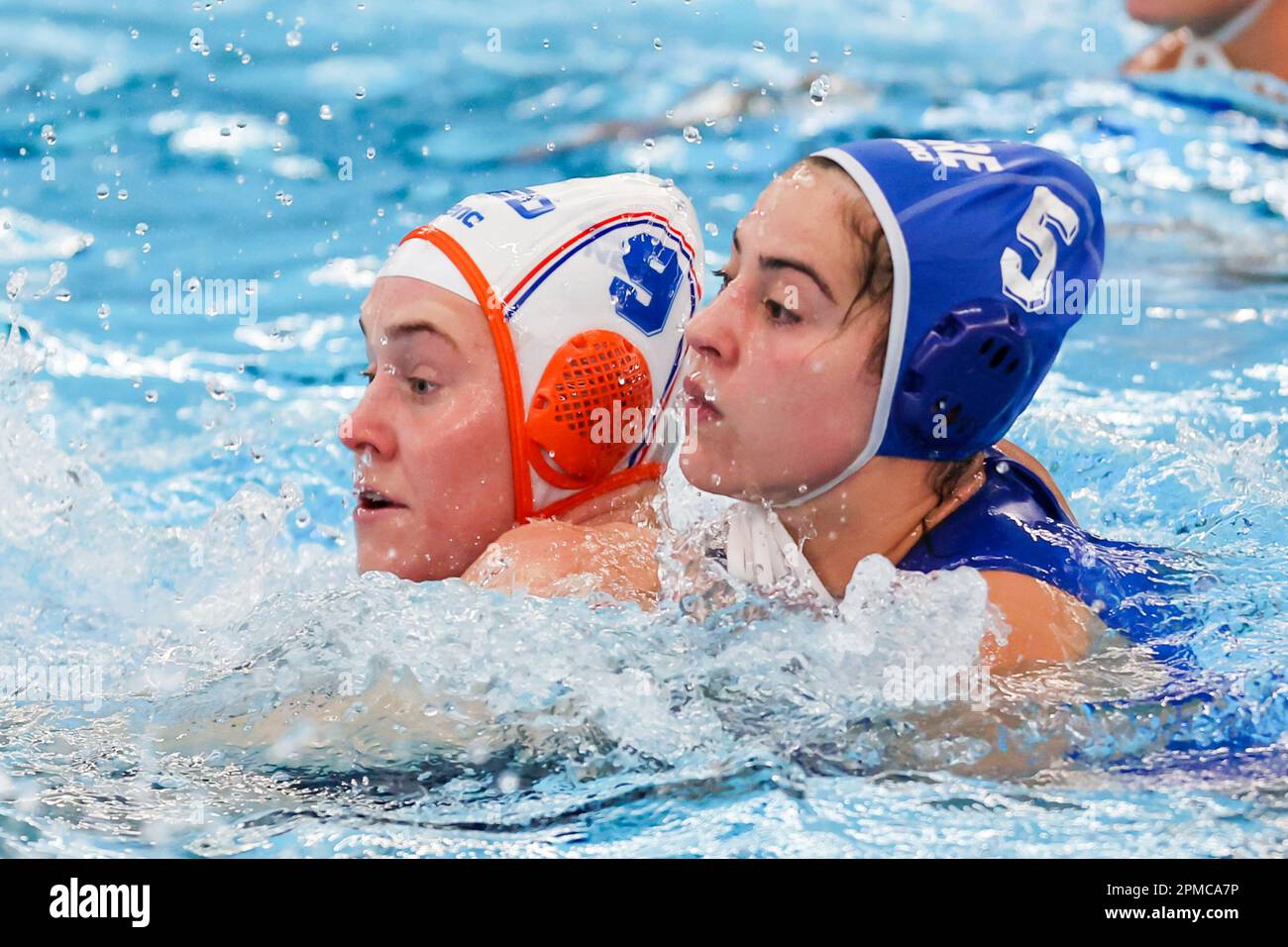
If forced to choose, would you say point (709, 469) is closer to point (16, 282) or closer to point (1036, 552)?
point (1036, 552)

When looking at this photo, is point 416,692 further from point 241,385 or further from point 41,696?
point 241,385

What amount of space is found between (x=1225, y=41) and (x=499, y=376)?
200 inches

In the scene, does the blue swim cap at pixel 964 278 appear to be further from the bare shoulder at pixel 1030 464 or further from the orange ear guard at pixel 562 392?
the orange ear guard at pixel 562 392

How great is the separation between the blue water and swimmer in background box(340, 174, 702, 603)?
196 millimetres

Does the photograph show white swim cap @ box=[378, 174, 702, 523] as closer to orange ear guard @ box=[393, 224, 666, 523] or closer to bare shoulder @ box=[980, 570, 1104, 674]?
orange ear guard @ box=[393, 224, 666, 523]

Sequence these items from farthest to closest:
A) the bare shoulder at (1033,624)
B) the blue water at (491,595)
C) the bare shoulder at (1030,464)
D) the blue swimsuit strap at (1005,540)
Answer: the bare shoulder at (1030,464) → the blue swimsuit strap at (1005,540) → the bare shoulder at (1033,624) → the blue water at (491,595)

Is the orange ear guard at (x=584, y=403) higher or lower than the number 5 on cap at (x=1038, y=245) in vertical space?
lower

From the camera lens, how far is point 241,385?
5012mm

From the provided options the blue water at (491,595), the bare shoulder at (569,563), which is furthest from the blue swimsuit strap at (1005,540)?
the bare shoulder at (569,563)

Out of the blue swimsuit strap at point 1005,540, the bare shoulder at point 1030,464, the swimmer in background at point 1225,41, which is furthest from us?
the swimmer in background at point 1225,41

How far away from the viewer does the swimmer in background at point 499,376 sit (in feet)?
8.55

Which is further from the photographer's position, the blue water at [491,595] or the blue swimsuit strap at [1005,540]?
the blue swimsuit strap at [1005,540]

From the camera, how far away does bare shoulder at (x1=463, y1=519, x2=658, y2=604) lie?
238 cm
